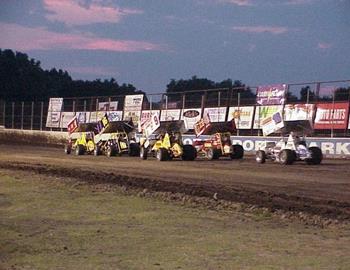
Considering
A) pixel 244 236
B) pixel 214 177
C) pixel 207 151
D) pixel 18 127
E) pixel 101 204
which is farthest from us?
pixel 18 127

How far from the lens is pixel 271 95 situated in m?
37.6

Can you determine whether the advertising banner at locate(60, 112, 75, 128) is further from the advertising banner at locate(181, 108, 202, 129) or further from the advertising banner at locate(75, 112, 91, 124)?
the advertising banner at locate(181, 108, 202, 129)

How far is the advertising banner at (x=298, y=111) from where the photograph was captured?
34.7m

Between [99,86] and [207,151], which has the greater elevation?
[99,86]

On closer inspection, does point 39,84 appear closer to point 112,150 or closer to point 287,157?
point 112,150

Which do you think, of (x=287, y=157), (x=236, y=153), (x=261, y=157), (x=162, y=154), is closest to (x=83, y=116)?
(x=162, y=154)

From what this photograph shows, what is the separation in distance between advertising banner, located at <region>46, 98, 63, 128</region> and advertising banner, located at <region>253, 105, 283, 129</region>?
1017 inches

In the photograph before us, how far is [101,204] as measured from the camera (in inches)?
578

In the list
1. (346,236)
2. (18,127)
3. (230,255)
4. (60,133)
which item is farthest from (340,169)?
(18,127)

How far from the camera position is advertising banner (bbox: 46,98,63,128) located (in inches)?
2356

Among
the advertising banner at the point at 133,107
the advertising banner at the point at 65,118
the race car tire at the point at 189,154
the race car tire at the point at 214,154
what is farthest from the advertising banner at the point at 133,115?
the race car tire at the point at 189,154

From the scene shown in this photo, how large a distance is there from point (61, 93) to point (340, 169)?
79.7 m

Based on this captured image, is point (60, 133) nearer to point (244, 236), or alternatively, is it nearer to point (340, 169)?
point (340, 169)

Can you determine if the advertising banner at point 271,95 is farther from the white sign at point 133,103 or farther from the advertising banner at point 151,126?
the white sign at point 133,103
